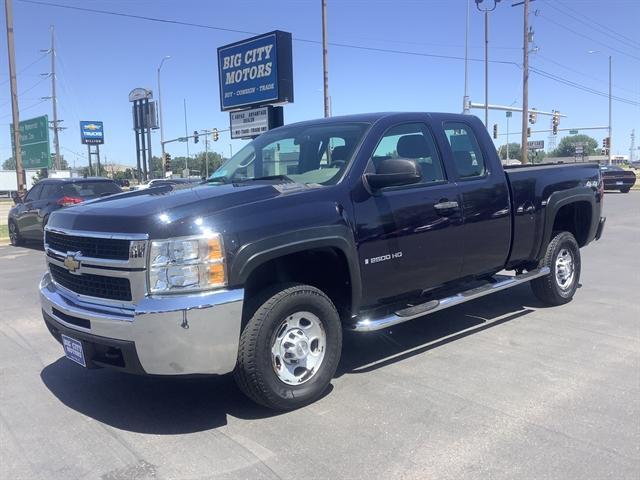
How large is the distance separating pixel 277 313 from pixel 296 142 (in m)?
2.00

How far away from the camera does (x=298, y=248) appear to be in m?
3.91

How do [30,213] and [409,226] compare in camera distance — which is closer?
[409,226]

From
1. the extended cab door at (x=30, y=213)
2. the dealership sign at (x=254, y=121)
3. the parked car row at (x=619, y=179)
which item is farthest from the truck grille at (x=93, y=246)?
the parked car row at (x=619, y=179)

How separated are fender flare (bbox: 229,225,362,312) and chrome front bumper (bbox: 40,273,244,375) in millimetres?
173

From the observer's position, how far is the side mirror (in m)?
4.30

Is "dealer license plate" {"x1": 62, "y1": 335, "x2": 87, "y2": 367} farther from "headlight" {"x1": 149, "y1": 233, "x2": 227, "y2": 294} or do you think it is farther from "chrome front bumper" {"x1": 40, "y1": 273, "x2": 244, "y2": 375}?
"headlight" {"x1": 149, "y1": 233, "x2": 227, "y2": 294}

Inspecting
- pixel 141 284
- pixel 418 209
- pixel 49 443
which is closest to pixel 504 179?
pixel 418 209

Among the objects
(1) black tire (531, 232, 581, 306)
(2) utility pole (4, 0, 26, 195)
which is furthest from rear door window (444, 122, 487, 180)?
(2) utility pole (4, 0, 26, 195)

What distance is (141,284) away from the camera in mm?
3482

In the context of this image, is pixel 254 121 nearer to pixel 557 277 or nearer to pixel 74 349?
pixel 557 277

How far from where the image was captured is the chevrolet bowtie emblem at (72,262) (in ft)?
12.7

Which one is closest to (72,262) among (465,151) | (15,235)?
(465,151)

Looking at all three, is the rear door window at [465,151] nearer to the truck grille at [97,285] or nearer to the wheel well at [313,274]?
the wheel well at [313,274]

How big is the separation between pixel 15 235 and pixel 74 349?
42.1 ft
